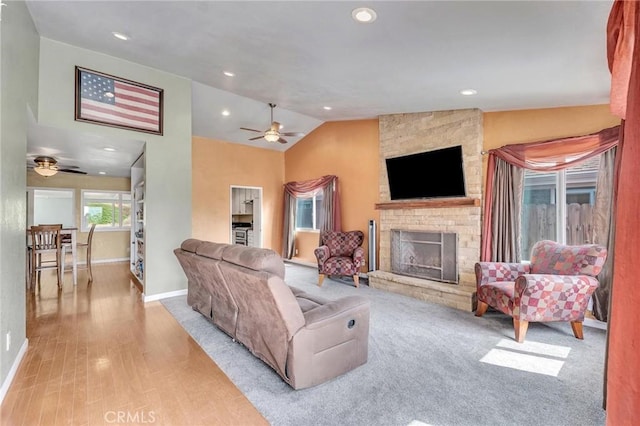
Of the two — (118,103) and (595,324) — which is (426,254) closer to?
(595,324)

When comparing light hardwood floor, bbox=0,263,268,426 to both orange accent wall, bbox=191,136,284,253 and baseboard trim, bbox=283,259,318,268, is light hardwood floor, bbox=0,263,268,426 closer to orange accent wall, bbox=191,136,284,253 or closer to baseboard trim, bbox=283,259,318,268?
orange accent wall, bbox=191,136,284,253

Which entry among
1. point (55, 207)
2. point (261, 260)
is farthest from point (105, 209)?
point (261, 260)

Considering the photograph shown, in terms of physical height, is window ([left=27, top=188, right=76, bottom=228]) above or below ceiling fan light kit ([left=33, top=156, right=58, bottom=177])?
below

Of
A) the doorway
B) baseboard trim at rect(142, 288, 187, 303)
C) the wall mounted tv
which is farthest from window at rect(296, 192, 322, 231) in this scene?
baseboard trim at rect(142, 288, 187, 303)

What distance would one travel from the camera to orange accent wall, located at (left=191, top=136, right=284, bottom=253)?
21.9 feet

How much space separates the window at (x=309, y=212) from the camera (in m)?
7.29

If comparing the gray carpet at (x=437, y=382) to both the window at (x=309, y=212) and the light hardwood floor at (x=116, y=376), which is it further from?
the window at (x=309, y=212)

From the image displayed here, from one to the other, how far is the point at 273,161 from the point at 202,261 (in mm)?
5535

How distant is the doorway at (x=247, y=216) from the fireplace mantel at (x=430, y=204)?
141 inches

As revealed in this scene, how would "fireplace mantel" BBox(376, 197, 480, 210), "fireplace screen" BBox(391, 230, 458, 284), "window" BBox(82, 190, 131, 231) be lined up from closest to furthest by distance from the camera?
"fireplace mantel" BBox(376, 197, 480, 210) < "fireplace screen" BBox(391, 230, 458, 284) < "window" BBox(82, 190, 131, 231)

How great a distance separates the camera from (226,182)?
279 inches

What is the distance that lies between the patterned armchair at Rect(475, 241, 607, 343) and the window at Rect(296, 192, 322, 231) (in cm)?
447
